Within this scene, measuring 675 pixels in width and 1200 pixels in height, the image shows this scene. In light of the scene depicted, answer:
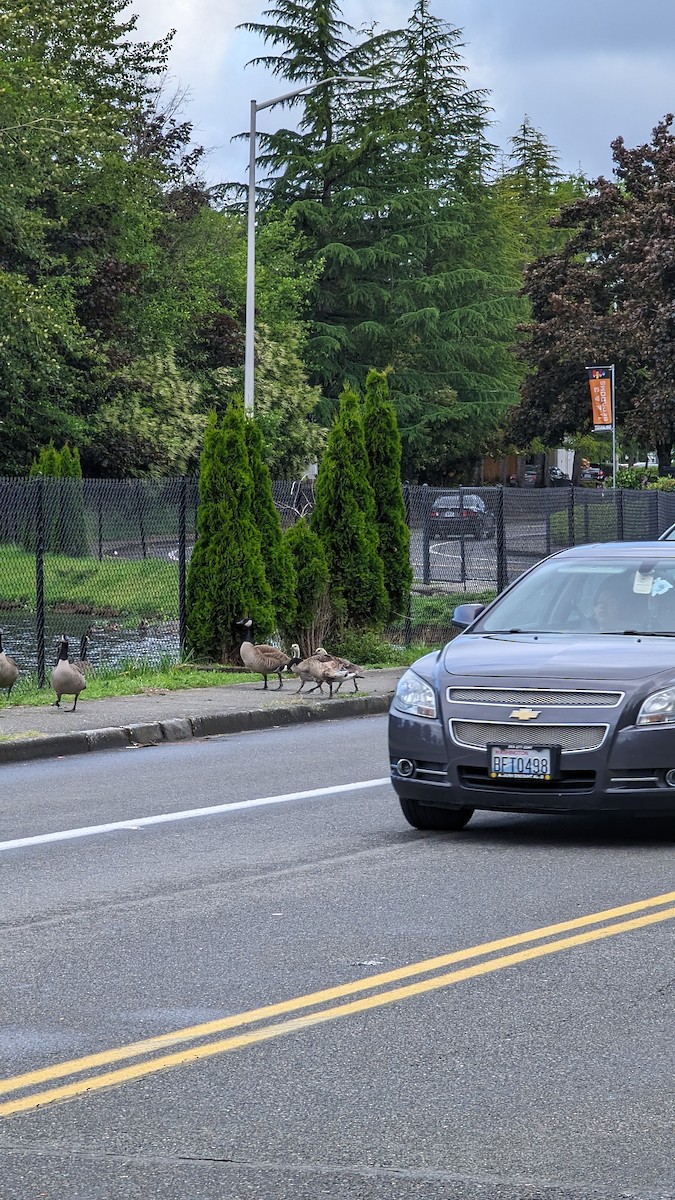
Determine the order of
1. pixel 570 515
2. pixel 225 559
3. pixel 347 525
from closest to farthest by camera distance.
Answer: pixel 225 559 → pixel 347 525 → pixel 570 515

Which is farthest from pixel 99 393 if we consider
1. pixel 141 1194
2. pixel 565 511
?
pixel 141 1194

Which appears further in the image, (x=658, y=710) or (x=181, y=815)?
(x=181, y=815)

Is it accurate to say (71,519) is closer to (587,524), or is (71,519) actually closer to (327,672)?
(327,672)

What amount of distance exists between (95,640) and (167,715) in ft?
21.0

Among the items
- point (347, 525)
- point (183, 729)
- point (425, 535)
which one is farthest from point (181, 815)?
point (425, 535)

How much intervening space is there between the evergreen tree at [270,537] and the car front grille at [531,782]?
11.3 metres

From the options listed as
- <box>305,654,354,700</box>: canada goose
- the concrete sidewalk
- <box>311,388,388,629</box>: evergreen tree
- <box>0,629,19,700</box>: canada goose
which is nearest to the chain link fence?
<box>311,388,388,629</box>: evergreen tree

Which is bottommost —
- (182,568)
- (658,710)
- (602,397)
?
(658,710)

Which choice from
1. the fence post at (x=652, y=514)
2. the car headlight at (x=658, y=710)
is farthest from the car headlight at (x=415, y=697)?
the fence post at (x=652, y=514)

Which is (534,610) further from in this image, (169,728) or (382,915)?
(169,728)

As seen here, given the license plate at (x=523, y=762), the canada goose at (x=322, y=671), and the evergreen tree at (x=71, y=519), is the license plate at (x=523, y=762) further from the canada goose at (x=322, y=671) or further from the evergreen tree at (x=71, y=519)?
the evergreen tree at (x=71, y=519)

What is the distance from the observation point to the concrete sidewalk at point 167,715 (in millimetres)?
14555

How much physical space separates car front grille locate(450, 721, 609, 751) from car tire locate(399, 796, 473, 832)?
70 cm

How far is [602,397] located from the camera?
62250 millimetres
